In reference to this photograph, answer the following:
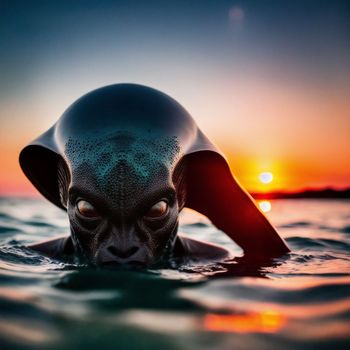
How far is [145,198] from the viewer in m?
2.64

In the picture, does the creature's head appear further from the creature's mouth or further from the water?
the water

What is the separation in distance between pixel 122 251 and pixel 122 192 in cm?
36

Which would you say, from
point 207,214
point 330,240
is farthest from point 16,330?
point 330,240

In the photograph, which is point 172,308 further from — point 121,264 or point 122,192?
point 122,192

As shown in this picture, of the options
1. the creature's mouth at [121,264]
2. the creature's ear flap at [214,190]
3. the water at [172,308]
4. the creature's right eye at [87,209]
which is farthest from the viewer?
the creature's ear flap at [214,190]

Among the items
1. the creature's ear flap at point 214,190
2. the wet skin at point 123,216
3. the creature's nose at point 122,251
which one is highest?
the creature's ear flap at point 214,190

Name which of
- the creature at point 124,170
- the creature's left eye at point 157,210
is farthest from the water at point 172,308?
the creature's left eye at point 157,210

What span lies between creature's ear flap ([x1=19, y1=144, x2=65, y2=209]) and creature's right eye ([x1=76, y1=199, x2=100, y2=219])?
0.88m

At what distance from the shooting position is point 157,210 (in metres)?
2.77

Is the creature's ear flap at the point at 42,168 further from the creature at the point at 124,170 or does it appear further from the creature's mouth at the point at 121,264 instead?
the creature's mouth at the point at 121,264

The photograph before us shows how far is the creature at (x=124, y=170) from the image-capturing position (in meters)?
2.63

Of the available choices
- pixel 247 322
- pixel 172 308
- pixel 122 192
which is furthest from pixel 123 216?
pixel 247 322

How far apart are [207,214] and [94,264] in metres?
1.68

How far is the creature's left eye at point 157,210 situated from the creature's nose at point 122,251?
0.76 ft
